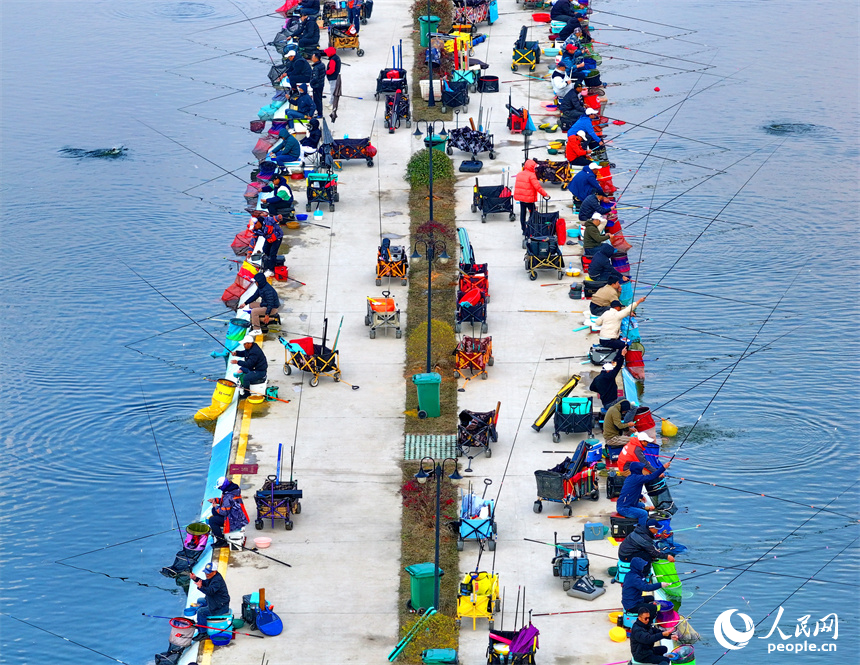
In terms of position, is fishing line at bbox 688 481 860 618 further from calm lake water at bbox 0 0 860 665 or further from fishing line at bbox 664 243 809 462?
fishing line at bbox 664 243 809 462

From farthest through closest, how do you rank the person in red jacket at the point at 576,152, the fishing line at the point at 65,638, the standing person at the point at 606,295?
the person in red jacket at the point at 576,152 < the standing person at the point at 606,295 < the fishing line at the point at 65,638

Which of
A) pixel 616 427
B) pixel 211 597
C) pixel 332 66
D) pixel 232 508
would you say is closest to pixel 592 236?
pixel 616 427

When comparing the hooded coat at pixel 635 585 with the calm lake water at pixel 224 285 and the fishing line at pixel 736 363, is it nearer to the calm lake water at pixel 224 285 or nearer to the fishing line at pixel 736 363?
the calm lake water at pixel 224 285

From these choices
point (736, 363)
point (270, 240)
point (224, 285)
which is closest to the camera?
point (736, 363)

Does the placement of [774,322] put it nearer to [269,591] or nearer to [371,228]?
[371,228]

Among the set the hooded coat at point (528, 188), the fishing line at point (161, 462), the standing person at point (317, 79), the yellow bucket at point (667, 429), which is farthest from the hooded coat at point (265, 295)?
the standing person at point (317, 79)

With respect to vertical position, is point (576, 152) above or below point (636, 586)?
above

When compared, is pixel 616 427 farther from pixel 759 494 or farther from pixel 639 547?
pixel 639 547
